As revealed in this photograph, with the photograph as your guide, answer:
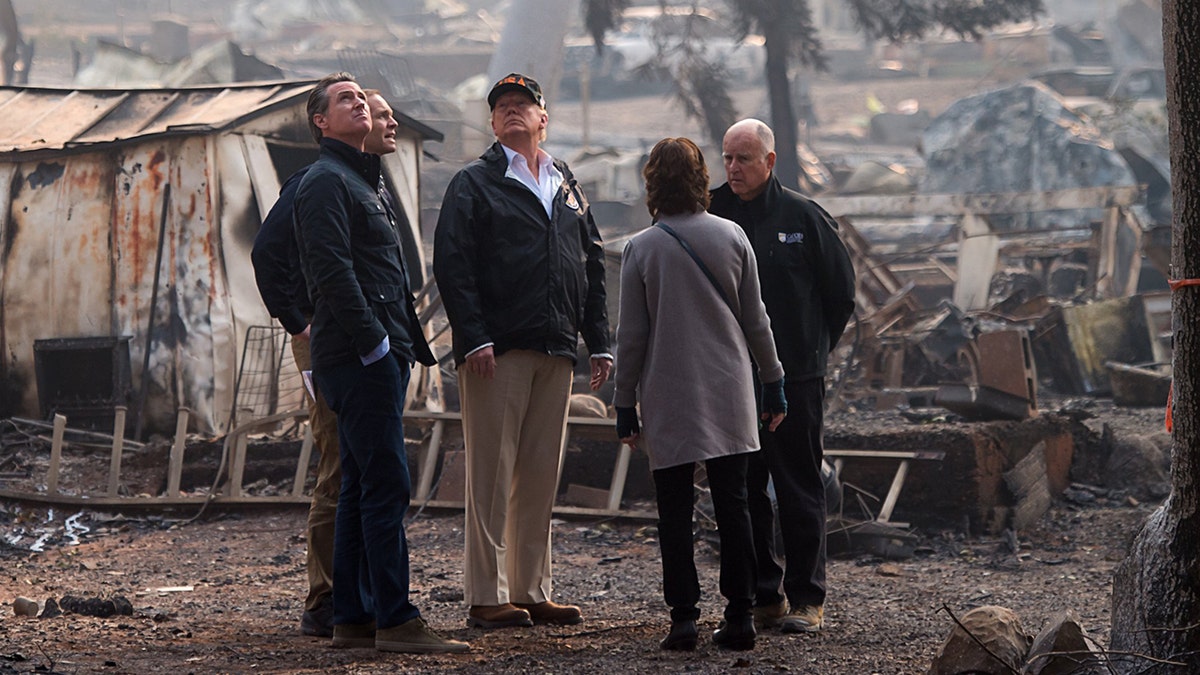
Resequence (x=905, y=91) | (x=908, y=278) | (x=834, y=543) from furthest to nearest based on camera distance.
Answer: (x=905, y=91) → (x=908, y=278) → (x=834, y=543)

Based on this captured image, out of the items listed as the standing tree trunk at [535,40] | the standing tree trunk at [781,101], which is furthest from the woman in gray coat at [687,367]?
the standing tree trunk at [535,40]

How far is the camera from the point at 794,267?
523cm

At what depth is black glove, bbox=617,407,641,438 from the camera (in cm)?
468

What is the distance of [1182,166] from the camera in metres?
3.84

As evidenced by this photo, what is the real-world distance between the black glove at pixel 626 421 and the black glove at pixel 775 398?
49 cm

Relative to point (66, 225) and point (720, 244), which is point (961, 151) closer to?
point (66, 225)

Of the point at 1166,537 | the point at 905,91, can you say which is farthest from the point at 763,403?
the point at 905,91

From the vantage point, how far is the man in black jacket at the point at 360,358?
442 centimetres

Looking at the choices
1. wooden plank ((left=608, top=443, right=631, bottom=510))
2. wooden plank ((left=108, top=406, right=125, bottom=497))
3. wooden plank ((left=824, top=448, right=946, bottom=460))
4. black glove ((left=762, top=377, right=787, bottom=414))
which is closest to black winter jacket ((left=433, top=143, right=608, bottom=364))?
black glove ((left=762, top=377, right=787, bottom=414))

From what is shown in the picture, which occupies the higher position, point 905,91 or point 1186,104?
point 905,91

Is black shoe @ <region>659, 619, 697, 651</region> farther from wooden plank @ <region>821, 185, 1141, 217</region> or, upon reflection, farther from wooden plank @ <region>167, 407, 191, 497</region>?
wooden plank @ <region>821, 185, 1141, 217</region>

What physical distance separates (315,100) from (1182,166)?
278 cm

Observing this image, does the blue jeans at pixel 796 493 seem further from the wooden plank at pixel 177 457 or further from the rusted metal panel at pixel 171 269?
the rusted metal panel at pixel 171 269

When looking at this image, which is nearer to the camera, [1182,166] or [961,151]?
[1182,166]
